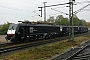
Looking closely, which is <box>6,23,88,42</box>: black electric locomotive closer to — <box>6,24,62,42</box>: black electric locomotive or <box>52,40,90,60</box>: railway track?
<box>6,24,62,42</box>: black electric locomotive

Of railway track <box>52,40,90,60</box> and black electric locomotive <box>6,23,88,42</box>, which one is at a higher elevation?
black electric locomotive <box>6,23,88,42</box>

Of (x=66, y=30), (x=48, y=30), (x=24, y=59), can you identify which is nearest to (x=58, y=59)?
(x=24, y=59)

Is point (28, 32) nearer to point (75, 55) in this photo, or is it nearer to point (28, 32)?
point (28, 32)

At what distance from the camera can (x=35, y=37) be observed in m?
34.1

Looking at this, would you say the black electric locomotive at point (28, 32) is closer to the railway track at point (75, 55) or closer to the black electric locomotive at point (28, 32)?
the black electric locomotive at point (28, 32)

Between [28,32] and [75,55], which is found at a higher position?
[28,32]

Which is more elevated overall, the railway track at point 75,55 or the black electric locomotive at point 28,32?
the black electric locomotive at point 28,32

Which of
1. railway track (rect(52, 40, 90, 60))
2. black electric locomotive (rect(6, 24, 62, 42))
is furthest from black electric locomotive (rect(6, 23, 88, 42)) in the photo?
railway track (rect(52, 40, 90, 60))

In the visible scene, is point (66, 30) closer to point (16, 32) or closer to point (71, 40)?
point (71, 40)

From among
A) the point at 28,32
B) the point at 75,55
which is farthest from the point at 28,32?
the point at 75,55

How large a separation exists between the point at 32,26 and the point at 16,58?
19.6m

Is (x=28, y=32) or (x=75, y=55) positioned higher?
(x=28, y=32)

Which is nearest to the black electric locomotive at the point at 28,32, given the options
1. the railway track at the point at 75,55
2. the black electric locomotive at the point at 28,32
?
the black electric locomotive at the point at 28,32

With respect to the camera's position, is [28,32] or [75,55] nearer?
[75,55]
